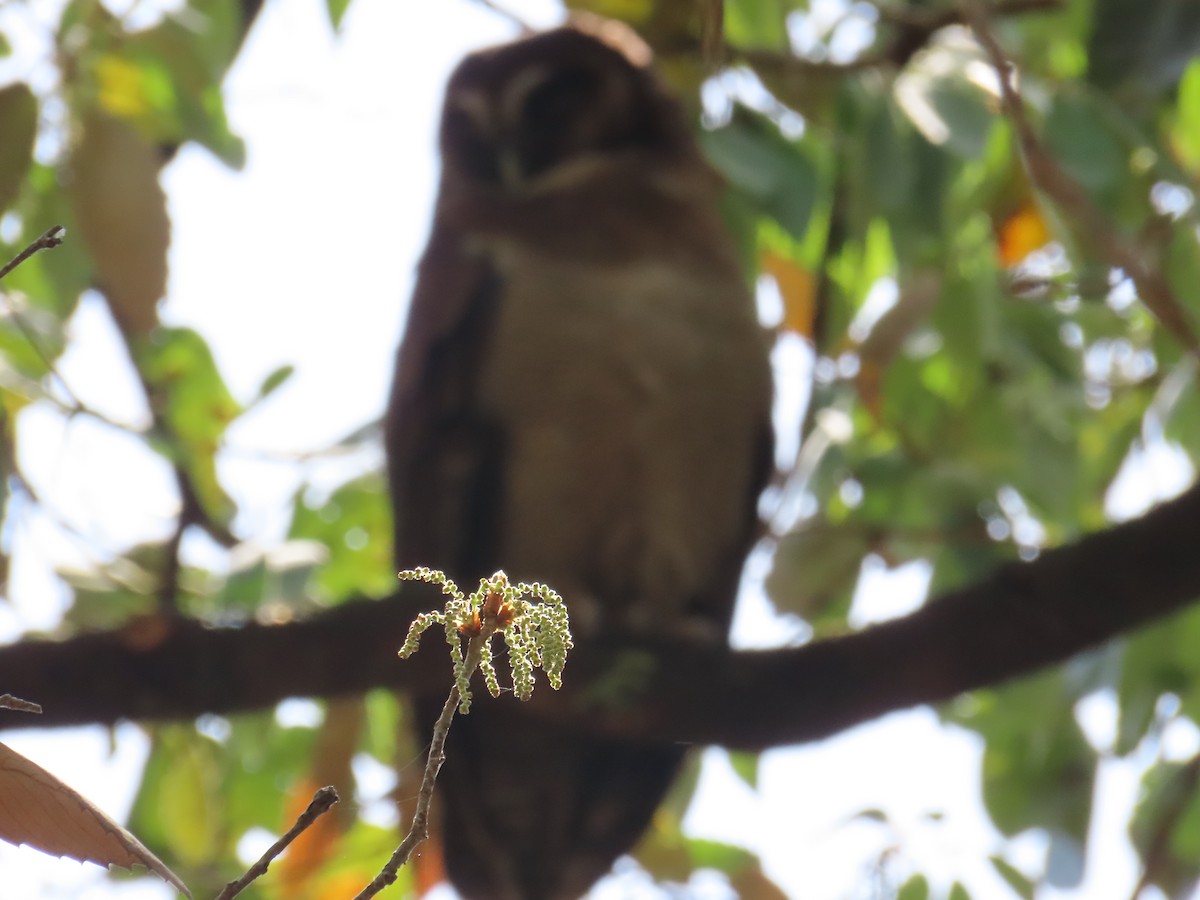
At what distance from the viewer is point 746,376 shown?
295 cm

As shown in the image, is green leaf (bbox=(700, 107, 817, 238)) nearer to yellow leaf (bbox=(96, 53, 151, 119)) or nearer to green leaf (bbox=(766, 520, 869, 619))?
green leaf (bbox=(766, 520, 869, 619))

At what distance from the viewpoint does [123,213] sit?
5.39ft

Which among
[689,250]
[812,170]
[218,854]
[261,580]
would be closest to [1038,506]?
[812,170]

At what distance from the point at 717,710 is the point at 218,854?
93 cm

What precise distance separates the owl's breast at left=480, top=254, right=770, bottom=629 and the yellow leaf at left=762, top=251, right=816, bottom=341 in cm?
23

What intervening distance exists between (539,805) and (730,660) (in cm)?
85

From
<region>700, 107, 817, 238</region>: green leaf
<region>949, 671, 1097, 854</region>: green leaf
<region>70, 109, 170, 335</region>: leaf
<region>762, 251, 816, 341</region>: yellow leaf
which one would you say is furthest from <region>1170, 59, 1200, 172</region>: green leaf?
<region>70, 109, 170, 335</region>: leaf

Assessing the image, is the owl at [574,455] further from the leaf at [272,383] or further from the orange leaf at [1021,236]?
the orange leaf at [1021,236]

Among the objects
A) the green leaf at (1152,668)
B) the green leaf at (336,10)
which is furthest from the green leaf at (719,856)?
the green leaf at (336,10)

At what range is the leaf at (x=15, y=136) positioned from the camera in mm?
1443

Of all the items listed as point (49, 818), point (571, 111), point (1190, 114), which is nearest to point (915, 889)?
point (1190, 114)

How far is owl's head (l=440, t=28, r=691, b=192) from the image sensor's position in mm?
3393

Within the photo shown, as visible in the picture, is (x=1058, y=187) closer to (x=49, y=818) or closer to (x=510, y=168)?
(x=49, y=818)

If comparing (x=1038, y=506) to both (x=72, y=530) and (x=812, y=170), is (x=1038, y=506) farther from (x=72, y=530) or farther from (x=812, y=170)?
(x=72, y=530)
